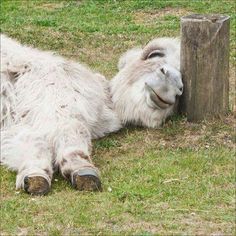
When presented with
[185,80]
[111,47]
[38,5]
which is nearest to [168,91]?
[185,80]

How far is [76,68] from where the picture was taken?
636 centimetres

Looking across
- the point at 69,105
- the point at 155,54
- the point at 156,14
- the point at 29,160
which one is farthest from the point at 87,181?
the point at 156,14

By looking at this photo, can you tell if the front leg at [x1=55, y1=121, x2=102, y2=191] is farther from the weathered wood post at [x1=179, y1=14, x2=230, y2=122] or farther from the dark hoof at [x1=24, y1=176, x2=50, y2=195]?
the weathered wood post at [x1=179, y1=14, x2=230, y2=122]

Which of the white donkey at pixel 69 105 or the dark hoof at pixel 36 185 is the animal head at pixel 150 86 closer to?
the white donkey at pixel 69 105

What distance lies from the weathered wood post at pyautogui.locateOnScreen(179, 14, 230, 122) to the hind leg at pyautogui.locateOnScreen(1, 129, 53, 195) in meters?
1.56

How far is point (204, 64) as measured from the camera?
6.46 meters

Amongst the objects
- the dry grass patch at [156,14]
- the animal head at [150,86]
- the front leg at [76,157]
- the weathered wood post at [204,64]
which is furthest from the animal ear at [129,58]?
the dry grass patch at [156,14]

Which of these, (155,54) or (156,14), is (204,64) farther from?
(156,14)

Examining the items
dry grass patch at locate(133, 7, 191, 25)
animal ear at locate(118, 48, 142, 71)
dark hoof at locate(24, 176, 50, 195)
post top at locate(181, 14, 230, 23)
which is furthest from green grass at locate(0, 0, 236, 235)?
dry grass patch at locate(133, 7, 191, 25)

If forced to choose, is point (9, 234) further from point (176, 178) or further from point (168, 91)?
point (168, 91)

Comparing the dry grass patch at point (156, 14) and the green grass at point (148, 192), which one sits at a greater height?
the dry grass patch at point (156, 14)

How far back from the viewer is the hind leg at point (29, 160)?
16.3 ft

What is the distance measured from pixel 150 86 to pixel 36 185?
1.61m

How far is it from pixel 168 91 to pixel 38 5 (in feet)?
27.3
